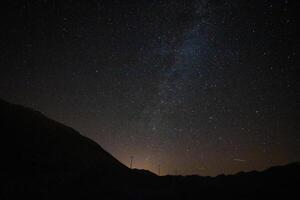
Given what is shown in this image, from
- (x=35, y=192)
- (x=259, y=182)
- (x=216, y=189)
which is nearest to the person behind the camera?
(x=35, y=192)

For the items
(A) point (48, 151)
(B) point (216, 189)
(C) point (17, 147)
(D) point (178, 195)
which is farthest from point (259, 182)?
(C) point (17, 147)

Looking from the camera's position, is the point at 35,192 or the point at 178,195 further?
the point at 178,195

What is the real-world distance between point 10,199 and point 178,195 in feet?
49.6

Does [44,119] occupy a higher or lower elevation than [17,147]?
higher

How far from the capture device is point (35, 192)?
24.1 meters

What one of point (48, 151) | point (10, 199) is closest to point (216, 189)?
point (10, 199)

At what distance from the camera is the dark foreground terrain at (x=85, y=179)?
25219 millimetres

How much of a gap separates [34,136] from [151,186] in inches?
921

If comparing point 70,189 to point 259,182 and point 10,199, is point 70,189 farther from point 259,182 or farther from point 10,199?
point 259,182

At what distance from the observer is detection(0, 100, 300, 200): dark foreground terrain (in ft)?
82.7

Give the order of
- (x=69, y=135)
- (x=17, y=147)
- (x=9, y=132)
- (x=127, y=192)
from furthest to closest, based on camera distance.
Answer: (x=69, y=135), (x=9, y=132), (x=17, y=147), (x=127, y=192)

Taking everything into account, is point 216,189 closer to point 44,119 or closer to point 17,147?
point 17,147

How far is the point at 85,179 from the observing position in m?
28.0

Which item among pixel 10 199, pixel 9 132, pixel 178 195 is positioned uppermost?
pixel 9 132
